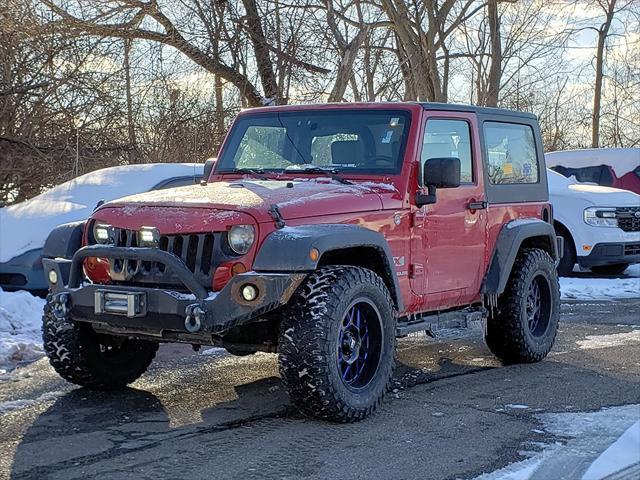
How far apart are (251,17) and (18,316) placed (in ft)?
43.9

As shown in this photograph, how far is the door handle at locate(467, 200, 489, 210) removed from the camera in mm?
6701

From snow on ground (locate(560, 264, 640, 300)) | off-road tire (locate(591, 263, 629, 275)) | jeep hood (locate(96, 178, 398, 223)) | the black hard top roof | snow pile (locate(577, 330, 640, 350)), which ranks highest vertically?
the black hard top roof

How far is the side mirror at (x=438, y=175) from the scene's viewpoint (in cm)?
604

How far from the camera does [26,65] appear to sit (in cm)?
1691

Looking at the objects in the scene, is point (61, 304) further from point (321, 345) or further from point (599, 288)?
point (599, 288)

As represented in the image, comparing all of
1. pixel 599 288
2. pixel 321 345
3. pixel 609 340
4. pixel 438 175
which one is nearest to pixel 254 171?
pixel 438 175

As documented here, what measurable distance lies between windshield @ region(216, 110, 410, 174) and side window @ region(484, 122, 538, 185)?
113 cm

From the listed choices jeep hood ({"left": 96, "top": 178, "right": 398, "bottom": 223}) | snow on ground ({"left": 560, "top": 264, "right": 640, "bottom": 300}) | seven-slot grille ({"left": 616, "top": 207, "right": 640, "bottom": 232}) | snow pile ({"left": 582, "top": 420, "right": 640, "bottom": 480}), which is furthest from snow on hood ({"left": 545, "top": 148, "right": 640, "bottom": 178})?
snow pile ({"left": 582, "top": 420, "right": 640, "bottom": 480})

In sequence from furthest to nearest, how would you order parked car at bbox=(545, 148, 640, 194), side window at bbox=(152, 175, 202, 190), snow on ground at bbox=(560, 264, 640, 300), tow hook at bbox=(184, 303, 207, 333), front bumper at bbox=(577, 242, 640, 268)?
1. parked car at bbox=(545, 148, 640, 194)
2. front bumper at bbox=(577, 242, 640, 268)
3. snow on ground at bbox=(560, 264, 640, 300)
4. side window at bbox=(152, 175, 202, 190)
5. tow hook at bbox=(184, 303, 207, 333)

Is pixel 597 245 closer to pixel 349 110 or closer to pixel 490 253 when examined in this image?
pixel 490 253

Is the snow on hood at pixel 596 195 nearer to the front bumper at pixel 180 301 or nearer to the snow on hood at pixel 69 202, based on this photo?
the snow on hood at pixel 69 202

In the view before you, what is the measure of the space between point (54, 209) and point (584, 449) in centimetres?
714

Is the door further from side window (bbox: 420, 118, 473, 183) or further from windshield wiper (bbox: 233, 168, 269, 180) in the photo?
windshield wiper (bbox: 233, 168, 269, 180)

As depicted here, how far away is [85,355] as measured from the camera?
230 inches
